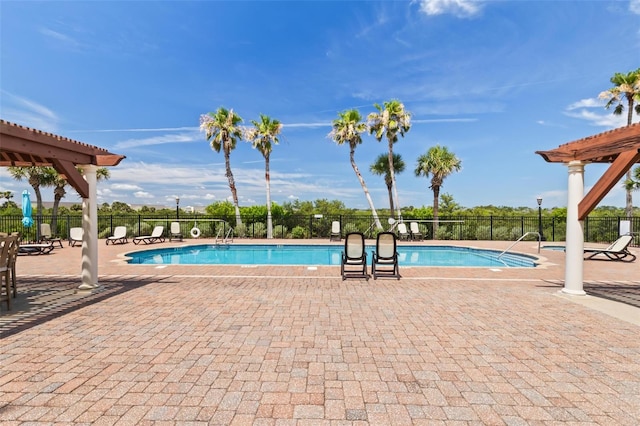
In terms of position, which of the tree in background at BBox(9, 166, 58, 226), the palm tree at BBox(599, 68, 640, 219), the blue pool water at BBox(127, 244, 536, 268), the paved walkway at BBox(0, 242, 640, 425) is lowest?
the blue pool water at BBox(127, 244, 536, 268)

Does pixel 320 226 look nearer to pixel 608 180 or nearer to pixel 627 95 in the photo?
pixel 608 180

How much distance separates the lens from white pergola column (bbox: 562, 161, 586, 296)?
5781mm

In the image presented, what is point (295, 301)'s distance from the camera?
546 cm

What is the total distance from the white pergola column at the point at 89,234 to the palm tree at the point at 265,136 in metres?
14.2

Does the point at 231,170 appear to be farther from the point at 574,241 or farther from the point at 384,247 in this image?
the point at 574,241

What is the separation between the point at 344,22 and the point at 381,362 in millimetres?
13786

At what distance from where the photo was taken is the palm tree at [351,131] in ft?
70.7

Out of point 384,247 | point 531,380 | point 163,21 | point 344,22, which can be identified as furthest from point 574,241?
point 163,21

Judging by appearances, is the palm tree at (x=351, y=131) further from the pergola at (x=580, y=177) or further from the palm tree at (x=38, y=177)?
the palm tree at (x=38, y=177)

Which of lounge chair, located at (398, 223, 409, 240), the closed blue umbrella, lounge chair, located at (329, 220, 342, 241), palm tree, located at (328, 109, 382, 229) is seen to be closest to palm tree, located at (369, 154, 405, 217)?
palm tree, located at (328, 109, 382, 229)

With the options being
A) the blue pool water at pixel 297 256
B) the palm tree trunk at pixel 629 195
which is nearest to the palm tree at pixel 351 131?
the blue pool water at pixel 297 256

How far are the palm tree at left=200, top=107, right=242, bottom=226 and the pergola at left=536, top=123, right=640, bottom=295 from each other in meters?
17.2


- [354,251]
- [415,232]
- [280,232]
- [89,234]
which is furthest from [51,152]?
[415,232]

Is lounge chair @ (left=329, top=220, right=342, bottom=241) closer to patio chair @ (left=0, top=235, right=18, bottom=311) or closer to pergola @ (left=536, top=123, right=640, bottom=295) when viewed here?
pergola @ (left=536, top=123, right=640, bottom=295)
